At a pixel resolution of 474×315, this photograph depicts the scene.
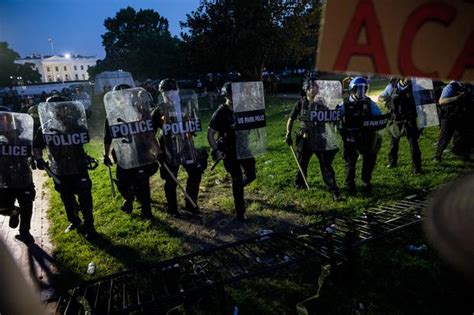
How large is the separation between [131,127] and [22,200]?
6.46 feet

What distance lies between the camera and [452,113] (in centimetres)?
747

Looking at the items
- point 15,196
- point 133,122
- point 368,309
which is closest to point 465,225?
point 368,309

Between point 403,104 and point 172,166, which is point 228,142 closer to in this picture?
point 172,166

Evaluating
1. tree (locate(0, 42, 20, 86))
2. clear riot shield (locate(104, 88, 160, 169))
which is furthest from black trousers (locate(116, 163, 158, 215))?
tree (locate(0, 42, 20, 86))

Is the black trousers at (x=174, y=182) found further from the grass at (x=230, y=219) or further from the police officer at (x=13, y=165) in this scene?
the police officer at (x=13, y=165)

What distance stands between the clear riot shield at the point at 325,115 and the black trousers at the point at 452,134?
9.51 feet

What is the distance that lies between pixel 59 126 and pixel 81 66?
136m

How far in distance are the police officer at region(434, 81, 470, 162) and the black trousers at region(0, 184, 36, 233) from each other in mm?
7776

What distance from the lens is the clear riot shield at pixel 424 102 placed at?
22.9 feet

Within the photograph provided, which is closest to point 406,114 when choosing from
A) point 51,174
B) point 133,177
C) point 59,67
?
point 133,177

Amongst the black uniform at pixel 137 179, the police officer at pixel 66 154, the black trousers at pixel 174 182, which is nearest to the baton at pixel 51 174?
the police officer at pixel 66 154

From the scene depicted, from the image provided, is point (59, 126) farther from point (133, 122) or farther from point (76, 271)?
point (76, 271)

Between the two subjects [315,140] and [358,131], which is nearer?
[358,131]

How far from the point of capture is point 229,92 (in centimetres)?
561
